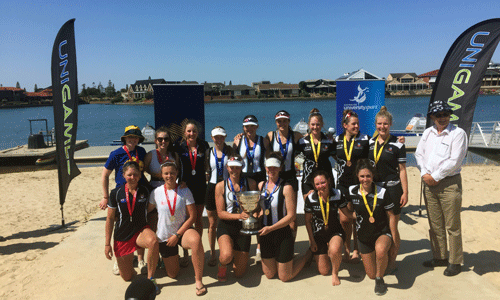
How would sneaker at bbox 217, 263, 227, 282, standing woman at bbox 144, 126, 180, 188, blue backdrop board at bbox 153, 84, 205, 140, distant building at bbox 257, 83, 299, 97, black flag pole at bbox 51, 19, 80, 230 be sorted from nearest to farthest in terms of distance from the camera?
sneaker at bbox 217, 263, 227, 282 < standing woman at bbox 144, 126, 180, 188 < black flag pole at bbox 51, 19, 80, 230 < blue backdrop board at bbox 153, 84, 205, 140 < distant building at bbox 257, 83, 299, 97

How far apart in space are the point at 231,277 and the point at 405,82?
129210mm

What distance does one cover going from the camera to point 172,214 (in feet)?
11.7

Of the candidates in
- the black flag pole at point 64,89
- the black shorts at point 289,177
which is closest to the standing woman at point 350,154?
the black shorts at point 289,177

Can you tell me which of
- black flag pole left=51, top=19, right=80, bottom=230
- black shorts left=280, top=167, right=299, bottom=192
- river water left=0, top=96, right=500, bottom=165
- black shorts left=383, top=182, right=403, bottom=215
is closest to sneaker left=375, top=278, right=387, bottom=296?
black shorts left=383, top=182, right=403, bottom=215

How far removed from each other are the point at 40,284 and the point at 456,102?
19.6ft

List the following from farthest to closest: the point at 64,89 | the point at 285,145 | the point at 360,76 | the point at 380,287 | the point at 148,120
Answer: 1. the point at 148,120
2. the point at 360,76
3. the point at 64,89
4. the point at 285,145
5. the point at 380,287

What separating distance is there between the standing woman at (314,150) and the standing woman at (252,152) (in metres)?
0.48

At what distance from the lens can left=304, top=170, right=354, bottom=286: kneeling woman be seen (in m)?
3.61

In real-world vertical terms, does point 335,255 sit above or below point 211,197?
below

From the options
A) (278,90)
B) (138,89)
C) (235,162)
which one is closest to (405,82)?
(278,90)

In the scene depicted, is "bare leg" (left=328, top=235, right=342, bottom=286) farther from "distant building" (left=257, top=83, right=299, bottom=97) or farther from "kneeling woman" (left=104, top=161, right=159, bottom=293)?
"distant building" (left=257, top=83, right=299, bottom=97)

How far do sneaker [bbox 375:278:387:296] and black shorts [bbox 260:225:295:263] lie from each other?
87 centimetres

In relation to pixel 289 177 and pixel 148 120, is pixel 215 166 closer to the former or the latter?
pixel 289 177

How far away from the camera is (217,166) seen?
397 cm
